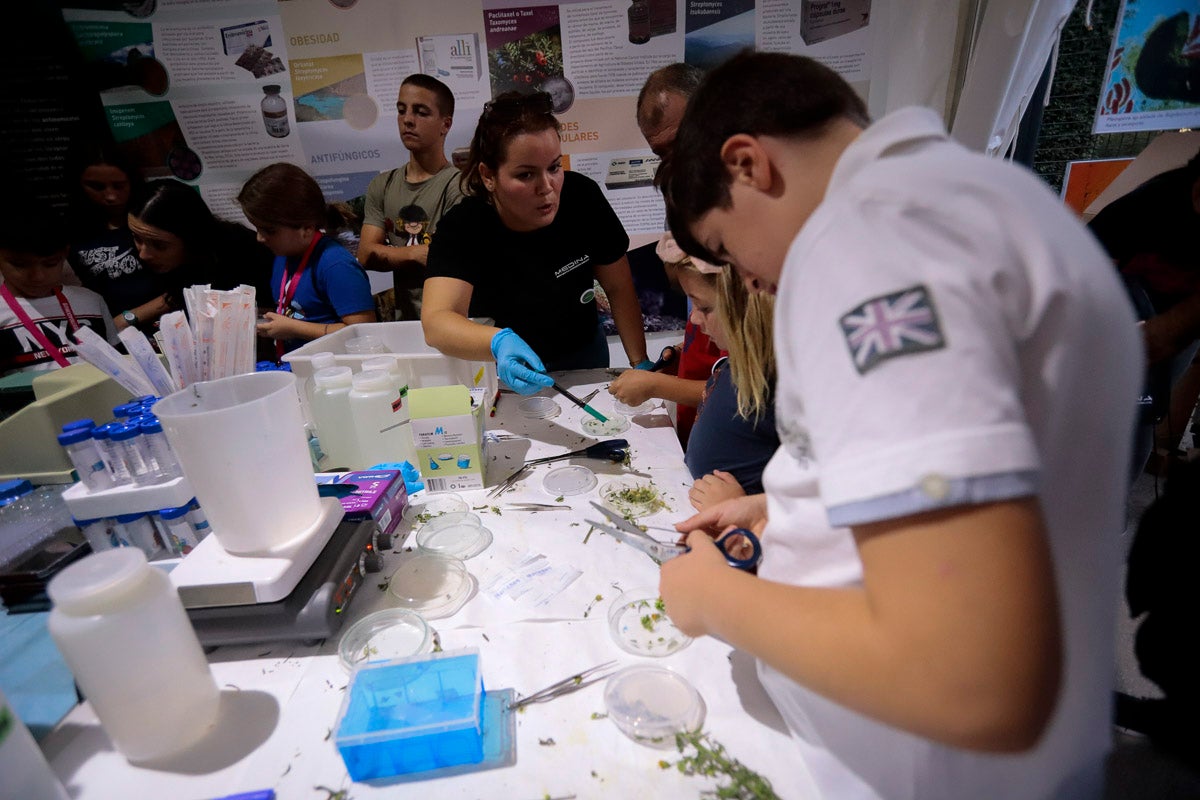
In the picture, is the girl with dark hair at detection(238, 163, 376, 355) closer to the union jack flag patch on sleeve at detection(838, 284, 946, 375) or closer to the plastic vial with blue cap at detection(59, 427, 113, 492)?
the plastic vial with blue cap at detection(59, 427, 113, 492)

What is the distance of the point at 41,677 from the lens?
789 mm

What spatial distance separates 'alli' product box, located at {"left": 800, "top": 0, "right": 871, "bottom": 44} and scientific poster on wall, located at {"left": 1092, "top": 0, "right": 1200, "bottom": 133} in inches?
42.3

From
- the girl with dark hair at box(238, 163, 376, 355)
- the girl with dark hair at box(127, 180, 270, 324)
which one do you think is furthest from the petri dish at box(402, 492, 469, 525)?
the girl with dark hair at box(127, 180, 270, 324)

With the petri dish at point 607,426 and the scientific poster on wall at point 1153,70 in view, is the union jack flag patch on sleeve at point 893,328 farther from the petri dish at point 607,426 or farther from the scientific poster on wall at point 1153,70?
the scientific poster on wall at point 1153,70

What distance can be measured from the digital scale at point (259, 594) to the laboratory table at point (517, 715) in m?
0.05

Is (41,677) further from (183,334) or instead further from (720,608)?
(720,608)

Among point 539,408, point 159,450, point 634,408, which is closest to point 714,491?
point 634,408

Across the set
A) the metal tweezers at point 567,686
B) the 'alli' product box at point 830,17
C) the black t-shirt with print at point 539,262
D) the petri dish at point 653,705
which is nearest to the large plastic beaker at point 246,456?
the metal tweezers at point 567,686

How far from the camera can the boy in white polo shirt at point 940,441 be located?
0.35 meters

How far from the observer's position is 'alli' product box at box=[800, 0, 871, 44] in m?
2.84

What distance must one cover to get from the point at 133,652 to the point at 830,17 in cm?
363

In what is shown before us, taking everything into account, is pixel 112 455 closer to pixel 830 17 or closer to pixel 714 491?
pixel 714 491

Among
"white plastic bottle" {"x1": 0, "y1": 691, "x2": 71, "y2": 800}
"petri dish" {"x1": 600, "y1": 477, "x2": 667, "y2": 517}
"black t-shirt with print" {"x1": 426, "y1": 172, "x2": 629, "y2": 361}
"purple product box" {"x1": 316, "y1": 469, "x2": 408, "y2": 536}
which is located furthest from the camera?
"black t-shirt with print" {"x1": 426, "y1": 172, "x2": 629, "y2": 361}

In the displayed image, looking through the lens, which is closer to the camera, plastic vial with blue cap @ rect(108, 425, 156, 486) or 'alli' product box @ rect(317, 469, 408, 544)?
plastic vial with blue cap @ rect(108, 425, 156, 486)
